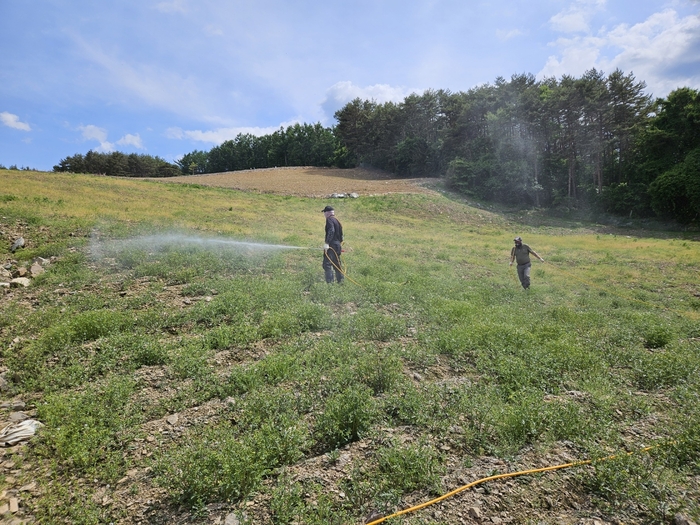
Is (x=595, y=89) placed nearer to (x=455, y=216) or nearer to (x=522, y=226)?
(x=522, y=226)

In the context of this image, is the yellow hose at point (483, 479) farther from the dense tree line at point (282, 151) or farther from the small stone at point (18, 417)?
the dense tree line at point (282, 151)

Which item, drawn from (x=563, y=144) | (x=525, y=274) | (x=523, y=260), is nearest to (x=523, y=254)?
(x=523, y=260)

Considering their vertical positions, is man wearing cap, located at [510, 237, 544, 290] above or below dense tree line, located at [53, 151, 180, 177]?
below

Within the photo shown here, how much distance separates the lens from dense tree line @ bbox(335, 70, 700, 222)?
27.9 m

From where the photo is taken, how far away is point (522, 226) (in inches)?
1078

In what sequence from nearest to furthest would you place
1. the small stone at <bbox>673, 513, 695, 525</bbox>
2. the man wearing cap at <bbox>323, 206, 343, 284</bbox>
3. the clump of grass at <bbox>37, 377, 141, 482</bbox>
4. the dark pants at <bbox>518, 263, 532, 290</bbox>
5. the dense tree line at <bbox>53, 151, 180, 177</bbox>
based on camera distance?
the small stone at <bbox>673, 513, 695, 525</bbox> < the clump of grass at <bbox>37, 377, 141, 482</bbox> < the man wearing cap at <bbox>323, 206, 343, 284</bbox> < the dark pants at <bbox>518, 263, 532, 290</bbox> < the dense tree line at <bbox>53, 151, 180, 177</bbox>

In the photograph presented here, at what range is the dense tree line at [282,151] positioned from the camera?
61500 mm

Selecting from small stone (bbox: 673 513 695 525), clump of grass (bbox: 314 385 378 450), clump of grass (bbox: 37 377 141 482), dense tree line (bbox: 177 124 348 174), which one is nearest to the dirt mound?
dense tree line (bbox: 177 124 348 174)

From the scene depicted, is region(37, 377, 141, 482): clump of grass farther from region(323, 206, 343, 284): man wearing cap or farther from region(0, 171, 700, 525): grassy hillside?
region(323, 206, 343, 284): man wearing cap

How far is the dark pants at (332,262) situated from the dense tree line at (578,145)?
95.7 ft

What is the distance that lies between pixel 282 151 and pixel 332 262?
62024 millimetres

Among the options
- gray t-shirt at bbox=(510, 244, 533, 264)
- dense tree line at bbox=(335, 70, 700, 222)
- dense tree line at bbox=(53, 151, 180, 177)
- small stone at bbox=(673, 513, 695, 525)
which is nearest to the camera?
small stone at bbox=(673, 513, 695, 525)

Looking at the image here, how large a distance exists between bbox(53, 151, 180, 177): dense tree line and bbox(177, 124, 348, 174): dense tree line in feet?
36.5

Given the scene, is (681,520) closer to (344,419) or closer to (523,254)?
(344,419)
